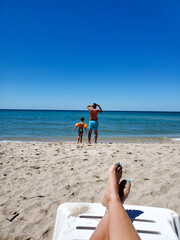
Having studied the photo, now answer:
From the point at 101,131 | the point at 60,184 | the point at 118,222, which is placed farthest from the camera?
the point at 101,131

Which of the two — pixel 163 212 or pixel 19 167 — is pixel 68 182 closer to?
pixel 19 167

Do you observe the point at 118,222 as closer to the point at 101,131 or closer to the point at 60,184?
the point at 60,184

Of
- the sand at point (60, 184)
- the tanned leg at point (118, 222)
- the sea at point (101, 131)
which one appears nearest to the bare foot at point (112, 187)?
the tanned leg at point (118, 222)

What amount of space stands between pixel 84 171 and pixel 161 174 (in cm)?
137

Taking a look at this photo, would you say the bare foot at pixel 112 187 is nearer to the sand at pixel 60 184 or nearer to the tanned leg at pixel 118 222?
the tanned leg at pixel 118 222

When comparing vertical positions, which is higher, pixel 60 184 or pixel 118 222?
pixel 118 222

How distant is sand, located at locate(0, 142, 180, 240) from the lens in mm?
1809

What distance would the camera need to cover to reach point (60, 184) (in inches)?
101

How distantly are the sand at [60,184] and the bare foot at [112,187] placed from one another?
2.13 feet

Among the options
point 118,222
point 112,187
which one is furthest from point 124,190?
point 118,222

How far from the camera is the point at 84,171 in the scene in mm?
3051

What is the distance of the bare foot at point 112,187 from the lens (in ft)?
4.30

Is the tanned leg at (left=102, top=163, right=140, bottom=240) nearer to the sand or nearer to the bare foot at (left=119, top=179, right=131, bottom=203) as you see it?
the bare foot at (left=119, top=179, right=131, bottom=203)

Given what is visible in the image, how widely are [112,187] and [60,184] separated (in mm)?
1335
